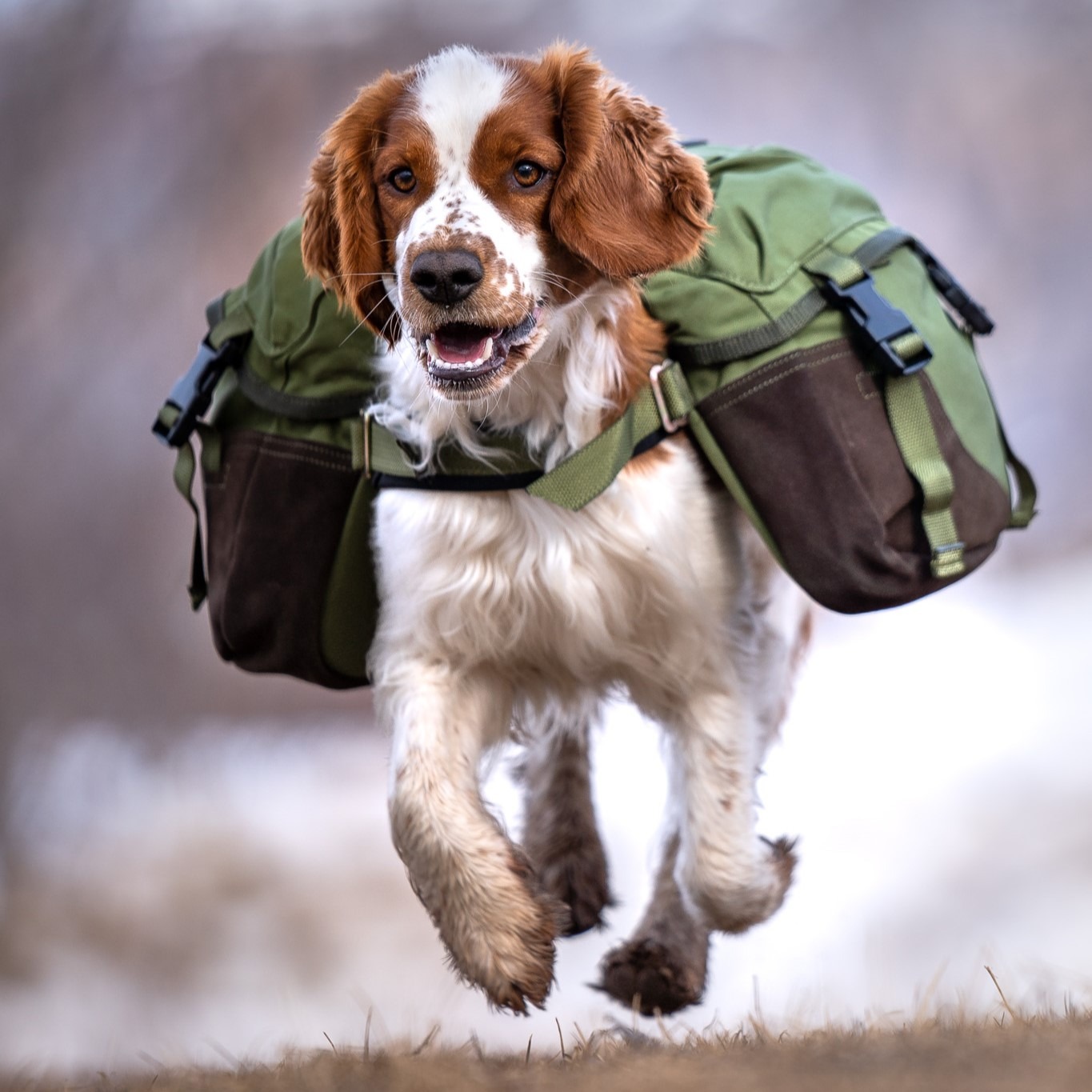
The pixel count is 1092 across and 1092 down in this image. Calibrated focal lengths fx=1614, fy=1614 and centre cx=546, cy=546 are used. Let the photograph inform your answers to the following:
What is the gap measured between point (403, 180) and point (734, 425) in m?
0.74

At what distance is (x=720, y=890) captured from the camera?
313 cm

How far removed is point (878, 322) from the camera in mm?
2932

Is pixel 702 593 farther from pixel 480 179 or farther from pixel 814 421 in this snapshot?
pixel 480 179

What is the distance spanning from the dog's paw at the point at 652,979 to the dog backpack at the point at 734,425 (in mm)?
847

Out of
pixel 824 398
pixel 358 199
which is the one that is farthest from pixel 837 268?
pixel 358 199

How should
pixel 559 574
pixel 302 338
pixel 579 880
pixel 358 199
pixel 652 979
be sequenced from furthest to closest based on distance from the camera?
pixel 579 880, pixel 652 979, pixel 302 338, pixel 559 574, pixel 358 199

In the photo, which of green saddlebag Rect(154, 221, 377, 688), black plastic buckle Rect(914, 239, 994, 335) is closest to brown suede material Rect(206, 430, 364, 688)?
green saddlebag Rect(154, 221, 377, 688)

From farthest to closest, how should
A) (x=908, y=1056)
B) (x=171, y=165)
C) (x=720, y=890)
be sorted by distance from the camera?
1. (x=171, y=165)
2. (x=720, y=890)
3. (x=908, y=1056)

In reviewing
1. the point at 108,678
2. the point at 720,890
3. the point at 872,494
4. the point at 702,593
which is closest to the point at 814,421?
the point at 872,494

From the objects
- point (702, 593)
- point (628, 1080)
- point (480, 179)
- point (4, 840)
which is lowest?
point (4, 840)

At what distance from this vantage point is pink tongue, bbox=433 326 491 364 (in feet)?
8.49

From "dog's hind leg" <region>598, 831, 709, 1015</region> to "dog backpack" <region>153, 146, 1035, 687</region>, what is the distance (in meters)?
0.82

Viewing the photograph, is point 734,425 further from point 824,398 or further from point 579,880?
point 579,880

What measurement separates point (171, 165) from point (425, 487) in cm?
326
